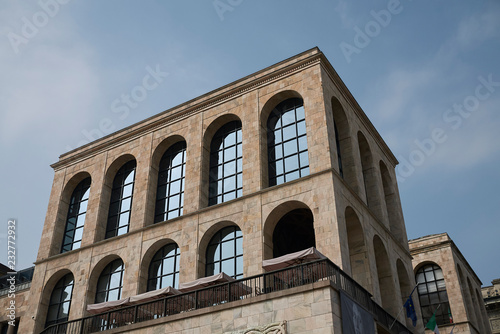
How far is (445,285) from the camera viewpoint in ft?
151

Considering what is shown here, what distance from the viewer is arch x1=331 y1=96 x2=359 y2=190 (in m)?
31.3

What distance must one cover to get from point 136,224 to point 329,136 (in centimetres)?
1313

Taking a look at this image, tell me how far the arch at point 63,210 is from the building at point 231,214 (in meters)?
0.08

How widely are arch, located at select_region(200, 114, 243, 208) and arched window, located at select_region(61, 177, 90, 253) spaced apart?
33.5 feet

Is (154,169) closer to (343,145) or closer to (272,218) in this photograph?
(272,218)

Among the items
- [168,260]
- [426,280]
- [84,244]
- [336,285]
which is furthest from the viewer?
[426,280]

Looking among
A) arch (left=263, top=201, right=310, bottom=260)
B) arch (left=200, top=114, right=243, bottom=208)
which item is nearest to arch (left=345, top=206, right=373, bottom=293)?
arch (left=263, top=201, right=310, bottom=260)

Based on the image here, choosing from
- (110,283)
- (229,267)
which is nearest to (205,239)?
(229,267)

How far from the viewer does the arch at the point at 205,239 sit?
2881cm

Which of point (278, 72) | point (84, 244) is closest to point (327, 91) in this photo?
point (278, 72)

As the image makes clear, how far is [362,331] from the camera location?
71.8 ft

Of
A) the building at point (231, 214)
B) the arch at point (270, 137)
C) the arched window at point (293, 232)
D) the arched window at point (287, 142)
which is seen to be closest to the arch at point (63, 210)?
the building at point (231, 214)

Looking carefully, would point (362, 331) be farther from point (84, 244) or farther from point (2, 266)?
point (2, 266)

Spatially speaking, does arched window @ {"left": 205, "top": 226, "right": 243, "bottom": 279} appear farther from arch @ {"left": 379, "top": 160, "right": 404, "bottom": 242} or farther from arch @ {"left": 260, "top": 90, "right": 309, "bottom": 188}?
arch @ {"left": 379, "top": 160, "right": 404, "bottom": 242}
